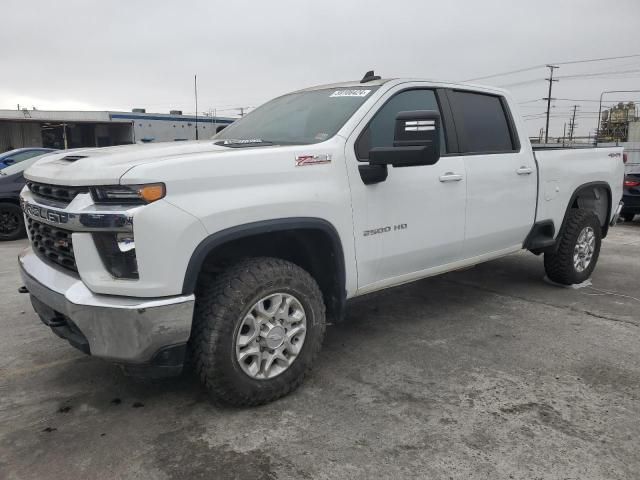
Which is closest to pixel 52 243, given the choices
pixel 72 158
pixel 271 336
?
pixel 72 158

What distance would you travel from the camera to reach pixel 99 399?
3.21 m

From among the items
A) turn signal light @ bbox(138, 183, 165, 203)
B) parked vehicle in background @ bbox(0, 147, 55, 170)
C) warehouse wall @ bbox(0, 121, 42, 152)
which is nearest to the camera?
turn signal light @ bbox(138, 183, 165, 203)

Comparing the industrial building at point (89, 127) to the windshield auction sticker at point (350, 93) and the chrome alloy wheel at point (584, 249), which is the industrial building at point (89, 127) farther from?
the windshield auction sticker at point (350, 93)

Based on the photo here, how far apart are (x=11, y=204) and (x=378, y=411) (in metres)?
8.46

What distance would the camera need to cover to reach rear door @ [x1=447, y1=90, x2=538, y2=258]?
4.21 m

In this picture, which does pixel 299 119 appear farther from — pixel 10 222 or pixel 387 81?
pixel 10 222

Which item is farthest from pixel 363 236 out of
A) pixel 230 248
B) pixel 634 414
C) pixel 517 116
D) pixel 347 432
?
pixel 517 116

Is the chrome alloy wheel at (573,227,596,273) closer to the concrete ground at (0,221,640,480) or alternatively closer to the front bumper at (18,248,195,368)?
the concrete ground at (0,221,640,480)

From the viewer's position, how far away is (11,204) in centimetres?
920

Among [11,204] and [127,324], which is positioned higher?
[127,324]

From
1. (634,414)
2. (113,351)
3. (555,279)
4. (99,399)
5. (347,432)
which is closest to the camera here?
(113,351)

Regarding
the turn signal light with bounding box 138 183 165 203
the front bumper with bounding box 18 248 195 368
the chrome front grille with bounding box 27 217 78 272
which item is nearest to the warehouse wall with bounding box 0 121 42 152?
the chrome front grille with bounding box 27 217 78 272

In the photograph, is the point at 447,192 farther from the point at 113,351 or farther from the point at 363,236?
the point at 113,351

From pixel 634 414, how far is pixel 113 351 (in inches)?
111
